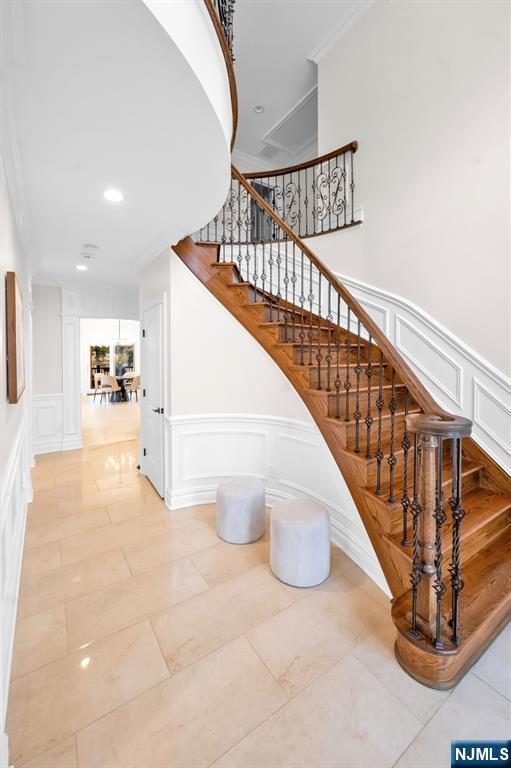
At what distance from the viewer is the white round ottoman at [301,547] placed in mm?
2096

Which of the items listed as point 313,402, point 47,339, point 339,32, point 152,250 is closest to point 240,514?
point 313,402

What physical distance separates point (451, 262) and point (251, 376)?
6.55 ft

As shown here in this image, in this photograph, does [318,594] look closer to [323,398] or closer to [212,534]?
[212,534]

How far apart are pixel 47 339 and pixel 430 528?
5.68 meters

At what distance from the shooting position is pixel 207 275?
3.17 m

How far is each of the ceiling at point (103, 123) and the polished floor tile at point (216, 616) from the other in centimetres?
267

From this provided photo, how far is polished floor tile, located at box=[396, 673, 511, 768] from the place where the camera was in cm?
123

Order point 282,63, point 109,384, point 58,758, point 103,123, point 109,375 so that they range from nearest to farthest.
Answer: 1. point 58,758
2. point 103,123
3. point 282,63
4. point 109,384
5. point 109,375

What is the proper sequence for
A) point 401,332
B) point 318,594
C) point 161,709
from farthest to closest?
point 401,332 < point 318,594 < point 161,709

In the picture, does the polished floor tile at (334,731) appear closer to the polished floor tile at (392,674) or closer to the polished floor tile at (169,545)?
the polished floor tile at (392,674)

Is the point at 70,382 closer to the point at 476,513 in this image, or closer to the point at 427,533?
the point at 427,533

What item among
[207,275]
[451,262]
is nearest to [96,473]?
[207,275]

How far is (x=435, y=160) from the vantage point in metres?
2.78

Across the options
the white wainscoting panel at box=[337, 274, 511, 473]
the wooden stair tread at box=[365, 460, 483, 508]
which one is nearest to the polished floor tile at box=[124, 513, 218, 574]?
the wooden stair tread at box=[365, 460, 483, 508]
